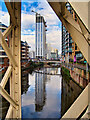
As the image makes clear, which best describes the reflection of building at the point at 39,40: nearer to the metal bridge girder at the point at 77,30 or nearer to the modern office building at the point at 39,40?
the modern office building at the point at 39,40

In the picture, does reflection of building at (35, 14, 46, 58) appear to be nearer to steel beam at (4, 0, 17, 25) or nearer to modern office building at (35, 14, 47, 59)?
modern office building at (35, 14, 47, 59)

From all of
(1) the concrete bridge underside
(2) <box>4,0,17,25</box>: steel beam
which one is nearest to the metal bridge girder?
(1) the concrete bridge underside

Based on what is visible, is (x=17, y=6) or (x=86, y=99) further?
(x=17, y=6)

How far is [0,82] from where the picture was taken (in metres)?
0.68

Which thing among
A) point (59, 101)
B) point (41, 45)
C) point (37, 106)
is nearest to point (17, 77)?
point (37, 106)

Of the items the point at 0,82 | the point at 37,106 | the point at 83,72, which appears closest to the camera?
the point at 0,82

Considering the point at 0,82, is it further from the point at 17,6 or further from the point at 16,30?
the point at 17,6

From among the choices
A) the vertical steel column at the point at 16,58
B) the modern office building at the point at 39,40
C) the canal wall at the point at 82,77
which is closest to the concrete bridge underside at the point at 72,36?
the vertical steel column at the point at 16,58

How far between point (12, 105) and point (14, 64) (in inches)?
11.2

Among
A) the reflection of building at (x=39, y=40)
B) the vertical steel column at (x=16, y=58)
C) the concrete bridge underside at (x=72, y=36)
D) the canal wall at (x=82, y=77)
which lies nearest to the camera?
the concrete bridge underside at (x=72, y=36)

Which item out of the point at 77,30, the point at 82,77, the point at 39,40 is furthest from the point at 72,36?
the point at 39,40

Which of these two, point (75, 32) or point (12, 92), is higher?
point (75, 32)

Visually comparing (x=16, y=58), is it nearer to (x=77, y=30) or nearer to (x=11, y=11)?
(x=11, y=11)

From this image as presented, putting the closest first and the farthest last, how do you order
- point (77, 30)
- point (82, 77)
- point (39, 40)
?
point (77, 30)
point (82, 77)
point (39, 40)
